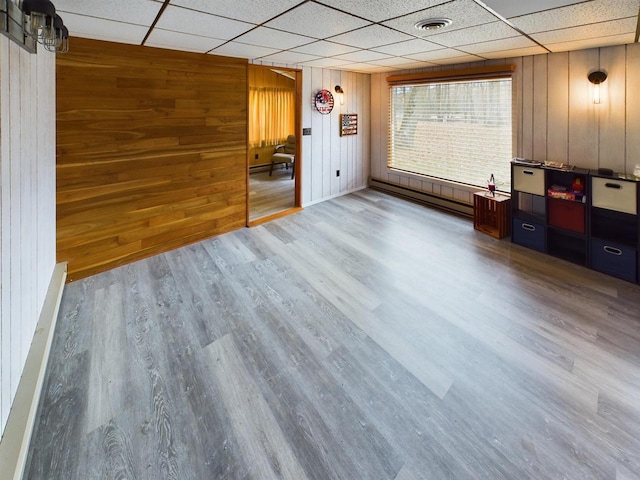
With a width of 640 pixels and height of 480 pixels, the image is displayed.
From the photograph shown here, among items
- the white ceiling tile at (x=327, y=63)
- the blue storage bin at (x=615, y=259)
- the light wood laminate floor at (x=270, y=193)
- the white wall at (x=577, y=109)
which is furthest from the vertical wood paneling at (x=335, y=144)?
the blue storage bin at (x=615, y=259)

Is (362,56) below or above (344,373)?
above

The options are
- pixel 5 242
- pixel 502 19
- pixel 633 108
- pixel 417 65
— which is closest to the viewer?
pixel 5 242

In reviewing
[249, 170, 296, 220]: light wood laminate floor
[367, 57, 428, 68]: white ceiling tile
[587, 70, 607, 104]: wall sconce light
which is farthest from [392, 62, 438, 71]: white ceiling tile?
[249, 170, 296, 220]: light wood laminate floor

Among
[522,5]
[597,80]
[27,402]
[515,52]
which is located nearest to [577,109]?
[597,80]

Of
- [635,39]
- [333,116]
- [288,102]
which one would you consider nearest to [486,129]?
[635,39]

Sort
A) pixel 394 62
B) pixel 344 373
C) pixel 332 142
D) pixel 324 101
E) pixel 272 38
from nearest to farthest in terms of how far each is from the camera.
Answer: pixel 344 373 → pixel 272 38 → pixel 394 62 → pixel 324 101 → pixel 332 142

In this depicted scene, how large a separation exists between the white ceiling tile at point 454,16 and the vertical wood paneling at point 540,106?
71.5 inches

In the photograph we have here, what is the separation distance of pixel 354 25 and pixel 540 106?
8.76 ft

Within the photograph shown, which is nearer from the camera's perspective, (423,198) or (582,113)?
(582,113)

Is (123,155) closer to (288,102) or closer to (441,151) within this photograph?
(441,151)

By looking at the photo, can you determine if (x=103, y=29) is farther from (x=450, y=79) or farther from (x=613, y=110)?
(x=613, y=110)

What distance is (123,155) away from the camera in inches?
138

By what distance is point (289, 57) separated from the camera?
4402 mm

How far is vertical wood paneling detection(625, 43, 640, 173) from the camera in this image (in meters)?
3.32
